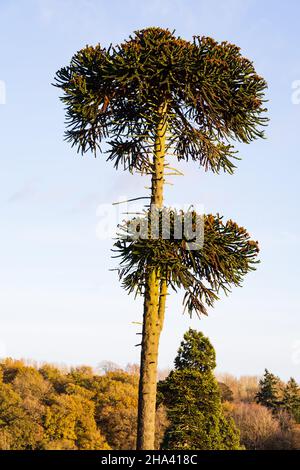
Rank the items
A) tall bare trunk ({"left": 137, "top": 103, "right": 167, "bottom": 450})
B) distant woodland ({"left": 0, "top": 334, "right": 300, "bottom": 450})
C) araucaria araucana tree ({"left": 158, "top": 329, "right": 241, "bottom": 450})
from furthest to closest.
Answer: distant woodland ({"left": 0, "top": 334, "right": 300, "bottom": 450}), araucaria araucana tree ({"left": 158, "top": 329, "right": 241, "bottom": 450}), tall bare trunk ({"left": 137, "top": 103, "right": 167, "bottom": 450})

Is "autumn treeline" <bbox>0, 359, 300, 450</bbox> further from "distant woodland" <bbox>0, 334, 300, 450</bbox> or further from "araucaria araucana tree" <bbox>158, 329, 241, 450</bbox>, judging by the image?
"araucaria araucana tree" <bbox>158, 329, 241, 450</bbox>

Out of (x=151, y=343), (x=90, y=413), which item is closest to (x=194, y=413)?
(x=151, y=343)

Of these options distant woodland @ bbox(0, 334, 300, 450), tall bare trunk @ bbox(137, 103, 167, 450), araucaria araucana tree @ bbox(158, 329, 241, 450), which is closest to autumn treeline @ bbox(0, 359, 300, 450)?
distant woodland @ bbox(0, 334, 300, 450)

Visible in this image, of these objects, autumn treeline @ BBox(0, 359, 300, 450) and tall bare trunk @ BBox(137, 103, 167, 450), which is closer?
tall bare trunk @ BBox(137, 103, 167, 450)

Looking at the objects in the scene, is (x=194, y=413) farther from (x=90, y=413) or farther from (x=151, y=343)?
(x=90, y=413)

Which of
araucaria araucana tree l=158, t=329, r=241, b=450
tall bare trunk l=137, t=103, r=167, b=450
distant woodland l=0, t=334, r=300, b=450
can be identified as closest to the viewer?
tall bare trunk l=137, t=103, r=167, b=450

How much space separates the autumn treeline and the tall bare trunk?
23.0 m

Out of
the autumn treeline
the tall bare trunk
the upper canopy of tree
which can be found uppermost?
the upper canopy of tree

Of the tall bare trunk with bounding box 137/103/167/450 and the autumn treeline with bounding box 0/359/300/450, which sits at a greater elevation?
the tall bare trunk with bounding box 137/103/167/450

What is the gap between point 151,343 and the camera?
432 inches

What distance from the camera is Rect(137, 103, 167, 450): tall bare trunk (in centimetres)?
1077

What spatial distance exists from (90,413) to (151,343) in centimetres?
2948

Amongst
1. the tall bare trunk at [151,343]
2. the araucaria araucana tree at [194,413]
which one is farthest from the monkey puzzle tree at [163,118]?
the araucaria araucana tree at [194,413]
